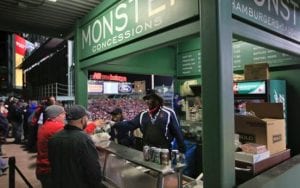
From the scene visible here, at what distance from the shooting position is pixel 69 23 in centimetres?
452

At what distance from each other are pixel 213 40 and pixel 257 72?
103 inches

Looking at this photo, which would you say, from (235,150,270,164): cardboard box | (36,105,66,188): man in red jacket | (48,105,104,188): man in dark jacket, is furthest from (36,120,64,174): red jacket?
(235,150,270,164): cardboard box

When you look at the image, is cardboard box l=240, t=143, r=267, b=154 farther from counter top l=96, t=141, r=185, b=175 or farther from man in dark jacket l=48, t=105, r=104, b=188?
man in dark jacket l=48, t=105, r=104, b=188

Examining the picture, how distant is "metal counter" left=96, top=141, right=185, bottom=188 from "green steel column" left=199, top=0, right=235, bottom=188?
0.48m

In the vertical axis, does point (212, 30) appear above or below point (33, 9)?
below

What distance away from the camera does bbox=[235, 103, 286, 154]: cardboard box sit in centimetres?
253

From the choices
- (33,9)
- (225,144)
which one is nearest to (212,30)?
(225,144)

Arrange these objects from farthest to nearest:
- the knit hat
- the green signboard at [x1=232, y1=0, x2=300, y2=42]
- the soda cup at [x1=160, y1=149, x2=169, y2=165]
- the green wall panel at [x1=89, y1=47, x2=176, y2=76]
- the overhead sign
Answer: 1. the green wall panel at [x1=89, y1=47, x2=176, y2=76]
2. the overhead sign
3. the knit hat
4. the soda cup at [x1=160, y1=149, x2=169, y2=165]
5. the green signboard at [x1=232, y1=0, x2=300, y2=42]

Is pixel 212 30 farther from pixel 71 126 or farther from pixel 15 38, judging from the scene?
pixel 15 38

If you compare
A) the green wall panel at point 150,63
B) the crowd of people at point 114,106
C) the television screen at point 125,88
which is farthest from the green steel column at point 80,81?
the television screen at point 125,88

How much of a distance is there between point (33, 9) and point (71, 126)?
7.13ft

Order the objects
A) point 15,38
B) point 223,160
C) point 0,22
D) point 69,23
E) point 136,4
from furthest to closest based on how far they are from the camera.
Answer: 1. point 15,38
2. point 69,23
3. point 0,22
4. point 136,4
5. point 223,160

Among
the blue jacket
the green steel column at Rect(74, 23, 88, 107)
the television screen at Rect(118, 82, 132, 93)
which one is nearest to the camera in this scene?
the blue jacket

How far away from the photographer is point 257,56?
4.64 meters
